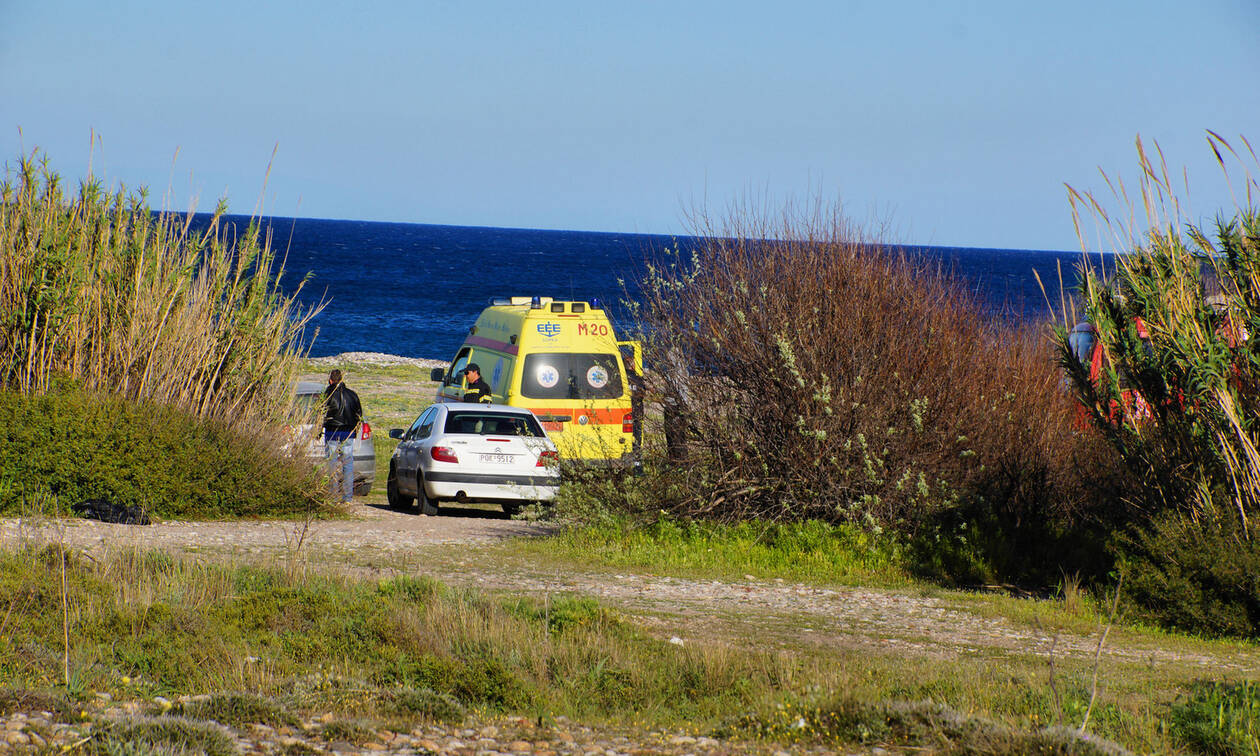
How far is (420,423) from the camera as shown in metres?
16.3

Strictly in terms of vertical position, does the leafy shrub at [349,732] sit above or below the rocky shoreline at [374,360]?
above

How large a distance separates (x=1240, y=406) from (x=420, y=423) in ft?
33.1

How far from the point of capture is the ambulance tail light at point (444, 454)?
588 inches

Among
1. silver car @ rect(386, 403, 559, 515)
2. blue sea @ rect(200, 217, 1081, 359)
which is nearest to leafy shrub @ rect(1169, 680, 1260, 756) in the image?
blue sea @ rect(200, 217, 1081, 359)

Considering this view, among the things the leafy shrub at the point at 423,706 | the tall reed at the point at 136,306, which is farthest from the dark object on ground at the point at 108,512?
the leafy shrub at the point at 423,706

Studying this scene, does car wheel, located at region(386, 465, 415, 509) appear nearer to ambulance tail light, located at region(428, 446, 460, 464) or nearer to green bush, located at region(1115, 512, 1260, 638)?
ambulance tail light, located at region(428, 446, 460, 464)

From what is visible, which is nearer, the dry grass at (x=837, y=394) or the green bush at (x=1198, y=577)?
the green bush at (x=1198, y=577)

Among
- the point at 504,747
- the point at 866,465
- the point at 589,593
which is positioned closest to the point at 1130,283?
the point at 866,465

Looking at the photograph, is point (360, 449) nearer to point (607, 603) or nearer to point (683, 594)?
point (683, 594)

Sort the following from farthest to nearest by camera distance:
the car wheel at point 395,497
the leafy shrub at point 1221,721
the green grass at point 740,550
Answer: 1. the car wheel at point 395,497
2. the green grass at point 740,550
3. the leafy shrub at point 1221,721

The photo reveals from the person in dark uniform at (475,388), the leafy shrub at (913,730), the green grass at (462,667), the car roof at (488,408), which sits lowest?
the green grass at (462,667)

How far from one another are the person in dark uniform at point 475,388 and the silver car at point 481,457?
4.14ft

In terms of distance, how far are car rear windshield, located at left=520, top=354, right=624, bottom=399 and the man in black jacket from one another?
2.37m

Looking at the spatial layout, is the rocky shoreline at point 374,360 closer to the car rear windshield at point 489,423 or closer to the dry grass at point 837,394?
the car rear windshield at point 489,423
